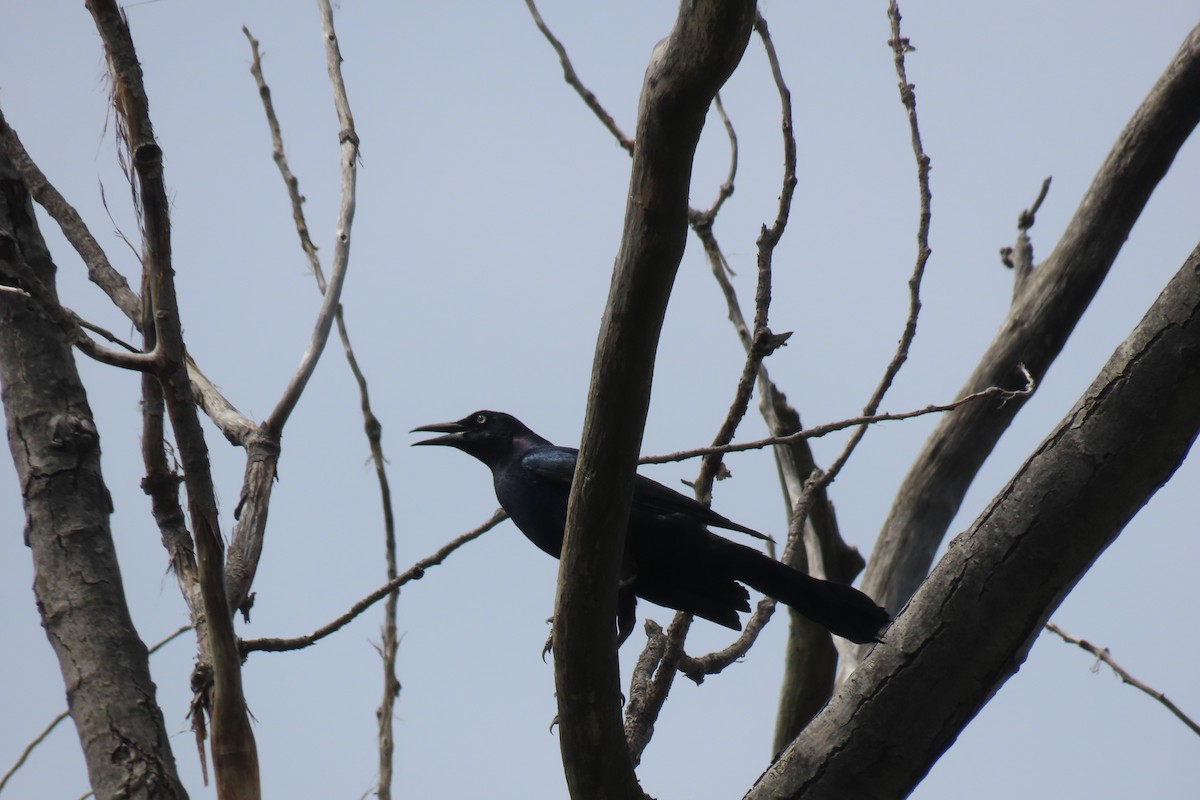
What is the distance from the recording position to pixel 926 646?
8.80 ft

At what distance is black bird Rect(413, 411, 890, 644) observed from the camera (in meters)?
3.70

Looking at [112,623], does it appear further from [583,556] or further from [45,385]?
[583,556]

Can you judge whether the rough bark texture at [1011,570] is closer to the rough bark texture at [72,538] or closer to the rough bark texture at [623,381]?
the rough bark texture at [623,381]

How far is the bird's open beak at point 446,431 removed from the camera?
5719 millimetres

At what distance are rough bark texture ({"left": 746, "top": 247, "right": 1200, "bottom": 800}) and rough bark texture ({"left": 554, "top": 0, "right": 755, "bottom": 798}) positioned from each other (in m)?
0.53

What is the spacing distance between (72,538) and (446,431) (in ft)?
9.29

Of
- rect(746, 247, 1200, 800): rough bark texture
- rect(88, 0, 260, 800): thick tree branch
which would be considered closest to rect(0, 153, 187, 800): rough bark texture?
rect(88, 0, 260, 800): thick tree branch

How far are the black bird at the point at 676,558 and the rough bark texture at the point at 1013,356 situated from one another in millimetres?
1193

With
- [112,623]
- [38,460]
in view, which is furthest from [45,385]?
[112,623]

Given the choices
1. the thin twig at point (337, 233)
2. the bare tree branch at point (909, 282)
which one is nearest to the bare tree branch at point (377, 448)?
the thin twig at point (337, 233)

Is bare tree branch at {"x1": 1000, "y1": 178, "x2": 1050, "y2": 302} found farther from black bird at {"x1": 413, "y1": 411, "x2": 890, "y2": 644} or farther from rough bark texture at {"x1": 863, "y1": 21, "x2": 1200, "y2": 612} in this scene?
black bird at {"x1": 413, "y1": 411, "x2": 890, "y2": 644}

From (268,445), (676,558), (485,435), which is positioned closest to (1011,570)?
(676,558)

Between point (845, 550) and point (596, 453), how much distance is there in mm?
3468

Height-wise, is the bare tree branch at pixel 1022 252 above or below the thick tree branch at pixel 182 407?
above
